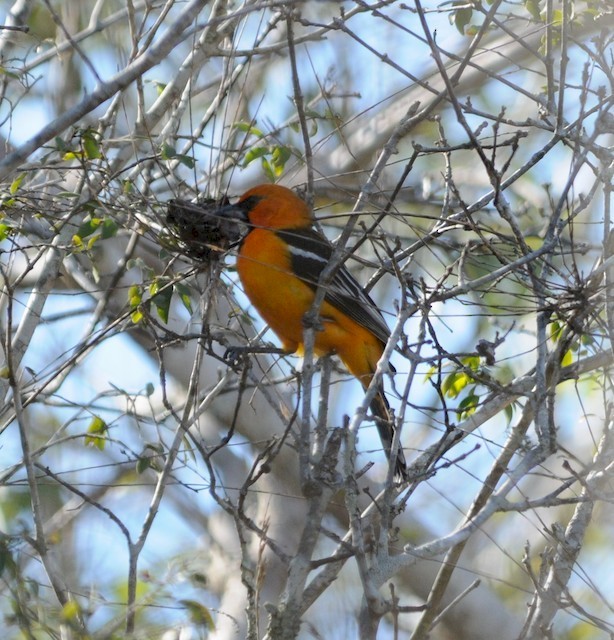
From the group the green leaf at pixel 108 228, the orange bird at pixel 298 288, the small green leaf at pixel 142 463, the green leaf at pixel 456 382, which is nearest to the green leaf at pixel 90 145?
the green leaf at pixel 108 228

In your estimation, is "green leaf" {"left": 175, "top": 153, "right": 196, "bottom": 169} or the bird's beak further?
the bird's beak

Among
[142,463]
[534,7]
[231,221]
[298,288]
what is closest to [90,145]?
[231,221]

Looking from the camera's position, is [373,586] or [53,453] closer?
[373,586]

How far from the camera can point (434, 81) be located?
8.86 m

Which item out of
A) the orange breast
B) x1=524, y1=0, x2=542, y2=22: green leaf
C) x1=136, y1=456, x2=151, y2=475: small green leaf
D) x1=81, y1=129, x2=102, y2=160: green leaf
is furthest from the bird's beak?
x1=524, y1=0, x2=542, y2=22: green leaf

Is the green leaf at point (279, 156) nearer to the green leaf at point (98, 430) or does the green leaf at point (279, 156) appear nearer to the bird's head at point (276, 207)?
the bird's head at point (276, 207)

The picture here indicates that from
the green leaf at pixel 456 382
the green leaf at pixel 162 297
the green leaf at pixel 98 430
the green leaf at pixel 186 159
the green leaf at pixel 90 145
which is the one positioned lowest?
the green leaf at pixel 98 430

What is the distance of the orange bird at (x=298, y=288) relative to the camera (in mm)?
5328

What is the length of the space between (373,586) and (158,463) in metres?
2.48

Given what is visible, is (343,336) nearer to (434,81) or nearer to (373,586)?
(373,586)

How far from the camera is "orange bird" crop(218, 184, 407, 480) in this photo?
17.5 ft

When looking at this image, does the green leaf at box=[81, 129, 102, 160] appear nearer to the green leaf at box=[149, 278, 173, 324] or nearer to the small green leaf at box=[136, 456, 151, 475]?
the green leaf at box=[149, 278, 173, 324]

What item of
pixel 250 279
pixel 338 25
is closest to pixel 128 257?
pixel 250 279

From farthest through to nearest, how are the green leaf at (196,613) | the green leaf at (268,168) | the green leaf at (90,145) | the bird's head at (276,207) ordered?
the bird's head at (276,207) < the green leaf at (268,168) < the green leaf at (90,145) < the green leaf at (196,613)
